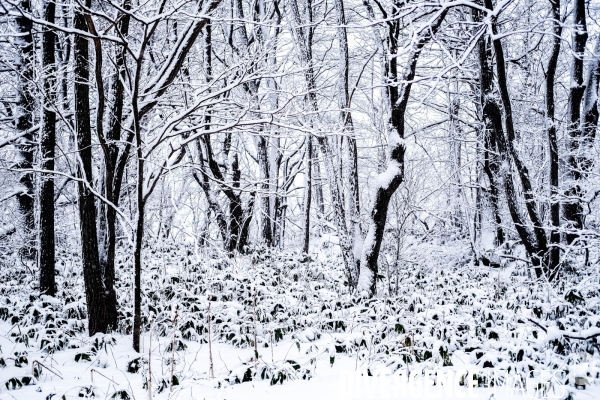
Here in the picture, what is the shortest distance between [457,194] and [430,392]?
10.9 m

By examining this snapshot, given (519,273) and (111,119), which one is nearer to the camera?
(111,119)

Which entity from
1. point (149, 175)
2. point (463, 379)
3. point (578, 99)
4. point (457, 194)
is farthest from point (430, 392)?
point (457, 194)

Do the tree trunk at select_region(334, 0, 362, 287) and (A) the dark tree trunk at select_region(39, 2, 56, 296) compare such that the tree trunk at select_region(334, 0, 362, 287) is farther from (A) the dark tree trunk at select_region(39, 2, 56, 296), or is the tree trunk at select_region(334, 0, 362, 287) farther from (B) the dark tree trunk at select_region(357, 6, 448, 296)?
(A) the dark tree trunk at select_region(39, 2, 56, 296)

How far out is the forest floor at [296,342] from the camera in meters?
3.65

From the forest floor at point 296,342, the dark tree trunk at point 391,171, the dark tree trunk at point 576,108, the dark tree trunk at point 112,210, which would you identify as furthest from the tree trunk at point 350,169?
the dark tree trunk at point 576,108

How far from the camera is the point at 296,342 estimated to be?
451 cm

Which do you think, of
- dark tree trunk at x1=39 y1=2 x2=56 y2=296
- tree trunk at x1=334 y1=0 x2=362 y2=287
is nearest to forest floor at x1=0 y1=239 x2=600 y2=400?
dark tree trunk at x1=39 y1=2 x2=56 y2=296

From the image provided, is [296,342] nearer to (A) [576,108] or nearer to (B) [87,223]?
(B) [87,223]

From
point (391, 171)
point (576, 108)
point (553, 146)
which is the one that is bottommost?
point (391, 171)


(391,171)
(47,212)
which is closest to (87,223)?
(47,212)

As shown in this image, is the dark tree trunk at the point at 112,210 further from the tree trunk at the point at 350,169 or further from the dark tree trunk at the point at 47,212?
the tree trunk at the point at 350,169

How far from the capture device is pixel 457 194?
13562 millimetres

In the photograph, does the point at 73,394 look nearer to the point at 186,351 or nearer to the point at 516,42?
the point at 186,351

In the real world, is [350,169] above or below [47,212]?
above
